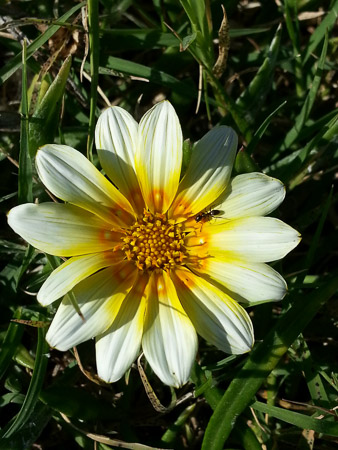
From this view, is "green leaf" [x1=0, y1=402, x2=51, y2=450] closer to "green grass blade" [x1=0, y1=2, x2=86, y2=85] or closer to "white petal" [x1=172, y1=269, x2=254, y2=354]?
"white petal" [x1=172, y1=269, x2=254, y2=354]

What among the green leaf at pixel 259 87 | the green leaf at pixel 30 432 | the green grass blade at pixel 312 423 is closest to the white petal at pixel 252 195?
the green leaf at pixel 259 87

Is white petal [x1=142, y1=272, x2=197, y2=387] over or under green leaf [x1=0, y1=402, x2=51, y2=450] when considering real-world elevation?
over

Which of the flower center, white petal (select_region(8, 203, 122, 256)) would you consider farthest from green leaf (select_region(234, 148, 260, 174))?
white petal (select_region(8, 203, 122, 256))

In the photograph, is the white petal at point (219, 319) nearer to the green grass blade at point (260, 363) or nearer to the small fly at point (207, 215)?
the small fly at point (207, 215)

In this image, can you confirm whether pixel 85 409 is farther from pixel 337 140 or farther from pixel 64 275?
pixel 337 140

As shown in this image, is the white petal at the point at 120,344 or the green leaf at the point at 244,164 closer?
the white petal at the point at 120,344

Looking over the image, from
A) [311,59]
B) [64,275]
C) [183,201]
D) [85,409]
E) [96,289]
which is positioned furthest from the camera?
[311,59]

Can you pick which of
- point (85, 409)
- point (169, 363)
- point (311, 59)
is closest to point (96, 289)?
point (169, 363)
